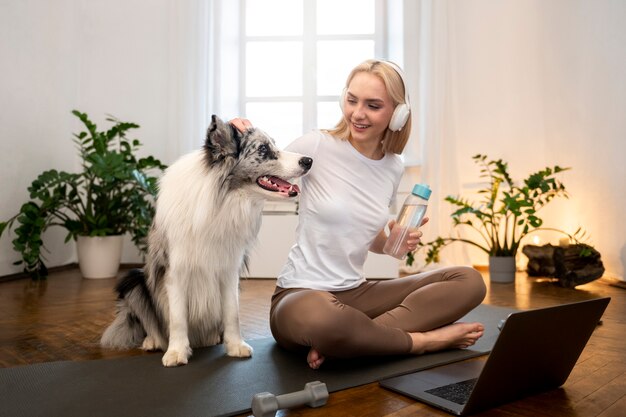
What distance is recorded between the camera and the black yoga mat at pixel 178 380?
1.63 metres

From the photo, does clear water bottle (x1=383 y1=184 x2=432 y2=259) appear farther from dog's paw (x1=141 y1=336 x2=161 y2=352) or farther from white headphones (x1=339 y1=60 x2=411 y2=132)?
dog's paw (x1=141 y1=336 x2=161 y2=352)

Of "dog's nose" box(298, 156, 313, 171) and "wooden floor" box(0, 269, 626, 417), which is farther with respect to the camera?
"dog's nose" box(298, 156, 313, 171)

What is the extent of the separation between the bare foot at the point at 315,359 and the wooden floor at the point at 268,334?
Answer: 0.20 metres

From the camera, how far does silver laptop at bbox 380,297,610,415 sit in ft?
5.00

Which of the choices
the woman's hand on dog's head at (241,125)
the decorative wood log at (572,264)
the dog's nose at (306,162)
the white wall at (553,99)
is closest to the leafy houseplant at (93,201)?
the woman's hand on dog's head at (241,125)

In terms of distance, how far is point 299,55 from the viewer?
19.3ft

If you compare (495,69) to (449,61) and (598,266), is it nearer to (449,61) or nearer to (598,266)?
(449,61)

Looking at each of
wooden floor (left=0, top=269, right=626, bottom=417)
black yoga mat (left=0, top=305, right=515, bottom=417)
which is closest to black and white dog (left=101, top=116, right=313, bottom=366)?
black yoga mat (left=0, top=305, right=515, bottom=417)

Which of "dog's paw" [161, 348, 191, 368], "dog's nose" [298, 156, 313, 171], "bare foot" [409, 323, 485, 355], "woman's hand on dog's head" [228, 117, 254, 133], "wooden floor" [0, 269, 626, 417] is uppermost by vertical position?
"woman's hand on dog's head" [228, 117, 254, 133]

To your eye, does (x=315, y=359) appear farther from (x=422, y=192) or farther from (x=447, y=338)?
(x=422, y=192)

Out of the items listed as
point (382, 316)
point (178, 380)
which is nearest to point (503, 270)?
point (382, 316)

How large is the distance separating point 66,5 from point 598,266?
484 cm

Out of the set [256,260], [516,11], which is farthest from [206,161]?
[516,11]

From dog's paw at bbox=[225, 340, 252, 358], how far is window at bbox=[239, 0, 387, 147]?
3.86m
